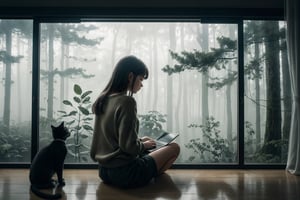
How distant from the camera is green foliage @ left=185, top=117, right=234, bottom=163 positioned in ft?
10.4

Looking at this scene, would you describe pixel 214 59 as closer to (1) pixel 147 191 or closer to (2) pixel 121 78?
(2) pixel 121 78

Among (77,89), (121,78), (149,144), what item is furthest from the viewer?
(77,89)

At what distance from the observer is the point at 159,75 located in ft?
10.4

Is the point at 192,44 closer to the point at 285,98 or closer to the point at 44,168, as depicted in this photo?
the point at 285,98

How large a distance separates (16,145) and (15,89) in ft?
1.99

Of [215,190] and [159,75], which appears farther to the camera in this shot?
[159,75]

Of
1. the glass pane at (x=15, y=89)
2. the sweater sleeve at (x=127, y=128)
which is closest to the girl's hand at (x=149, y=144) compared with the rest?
the sweater sleeve at (x=127, y=128)

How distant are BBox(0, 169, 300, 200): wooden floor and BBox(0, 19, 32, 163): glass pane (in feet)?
0.95

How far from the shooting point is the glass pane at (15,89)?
3.15 m

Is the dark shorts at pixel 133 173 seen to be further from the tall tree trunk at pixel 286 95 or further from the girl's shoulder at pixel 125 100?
the tall tree trunk at pixel 286 95

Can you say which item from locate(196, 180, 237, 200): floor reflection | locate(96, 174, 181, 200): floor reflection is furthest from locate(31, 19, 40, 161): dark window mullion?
locate(196, 180, 237, 200): floor reflection

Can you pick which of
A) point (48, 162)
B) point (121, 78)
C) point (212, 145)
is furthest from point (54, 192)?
point (212, 145)

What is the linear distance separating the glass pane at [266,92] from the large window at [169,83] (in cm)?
1

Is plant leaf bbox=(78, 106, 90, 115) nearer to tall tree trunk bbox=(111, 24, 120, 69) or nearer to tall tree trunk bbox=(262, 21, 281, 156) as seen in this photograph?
tall tree trunk bbox=(111, 24, 120, 69)
